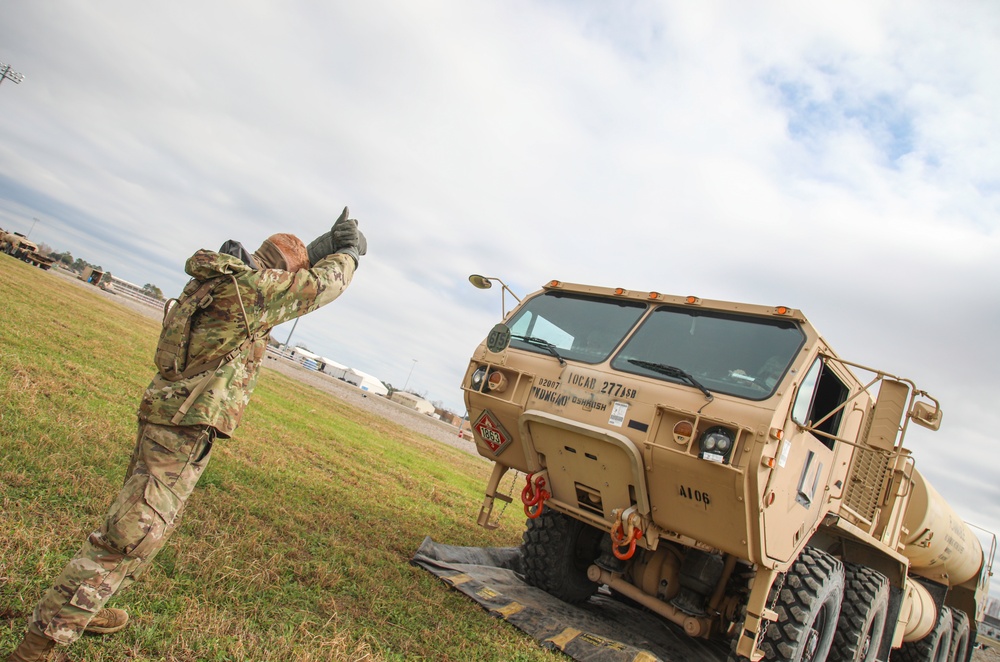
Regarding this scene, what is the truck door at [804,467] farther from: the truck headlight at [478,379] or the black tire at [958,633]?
the black tire at [958,633]

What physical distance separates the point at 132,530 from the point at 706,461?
10.1ft

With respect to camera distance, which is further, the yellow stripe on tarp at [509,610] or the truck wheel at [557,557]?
the truck wheel at [557,557]

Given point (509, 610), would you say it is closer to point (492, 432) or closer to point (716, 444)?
point (492, 432)

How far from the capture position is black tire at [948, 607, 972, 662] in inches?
339

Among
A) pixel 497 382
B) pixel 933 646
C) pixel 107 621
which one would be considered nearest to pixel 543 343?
pixel 497 382

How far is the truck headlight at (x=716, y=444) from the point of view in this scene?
3.86 m

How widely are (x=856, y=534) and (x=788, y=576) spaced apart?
3.81ft

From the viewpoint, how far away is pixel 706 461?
12.8 ft

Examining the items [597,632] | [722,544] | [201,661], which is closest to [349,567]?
[201,661]

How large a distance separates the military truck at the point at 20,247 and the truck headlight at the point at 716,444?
35.7 m

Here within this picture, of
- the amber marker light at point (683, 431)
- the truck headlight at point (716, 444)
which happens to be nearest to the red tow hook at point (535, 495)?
the amber marker light at point (683, 431)

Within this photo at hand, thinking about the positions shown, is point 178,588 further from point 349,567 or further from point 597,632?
point 597,632

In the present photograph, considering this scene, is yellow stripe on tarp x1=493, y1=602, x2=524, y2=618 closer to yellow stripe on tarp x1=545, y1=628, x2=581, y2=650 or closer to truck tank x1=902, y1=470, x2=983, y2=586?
yellow stripe on tarp x1=545, y1=628, x2=581, y2=650

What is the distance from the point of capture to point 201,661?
2740mm
